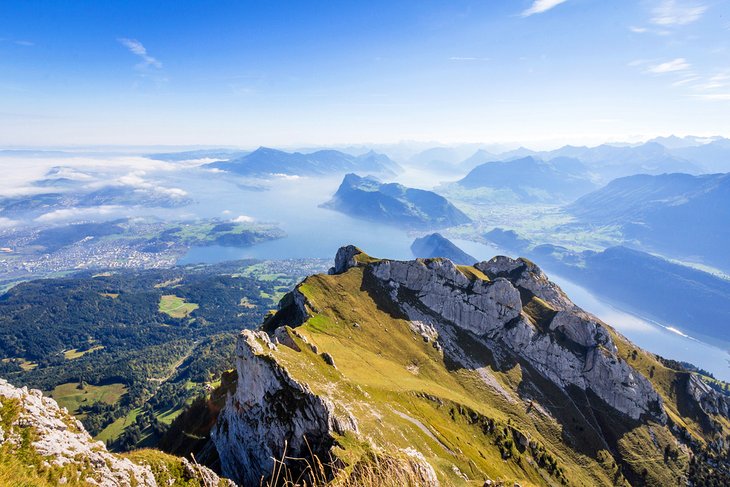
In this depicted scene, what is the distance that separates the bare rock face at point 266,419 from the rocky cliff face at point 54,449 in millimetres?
21656

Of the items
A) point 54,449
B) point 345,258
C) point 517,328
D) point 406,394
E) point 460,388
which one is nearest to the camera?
point 54,449

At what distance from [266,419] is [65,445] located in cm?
3199

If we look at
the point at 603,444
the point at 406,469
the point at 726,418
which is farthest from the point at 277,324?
the point at 726,418

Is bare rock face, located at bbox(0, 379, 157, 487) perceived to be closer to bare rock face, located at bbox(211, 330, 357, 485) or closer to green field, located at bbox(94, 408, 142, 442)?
bare rock face, located at bbox(211, 330, 357, 485)

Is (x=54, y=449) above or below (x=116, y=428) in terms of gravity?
above

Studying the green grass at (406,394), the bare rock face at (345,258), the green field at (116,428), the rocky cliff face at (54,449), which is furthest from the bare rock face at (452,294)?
the green field at (116,428)

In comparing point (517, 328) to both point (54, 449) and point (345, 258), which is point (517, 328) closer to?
point (345, 258)

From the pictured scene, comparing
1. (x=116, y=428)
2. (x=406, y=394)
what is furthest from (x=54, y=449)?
(x=116, y=428)

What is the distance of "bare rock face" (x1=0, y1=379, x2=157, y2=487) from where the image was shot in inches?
1021

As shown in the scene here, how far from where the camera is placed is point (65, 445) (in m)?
27.3

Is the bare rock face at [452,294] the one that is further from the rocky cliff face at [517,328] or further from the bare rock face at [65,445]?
the bare rock face at [65,445]

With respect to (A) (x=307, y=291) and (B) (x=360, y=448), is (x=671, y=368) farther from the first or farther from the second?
(B) (x=360, y=448)

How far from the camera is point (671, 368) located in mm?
Result: 138250

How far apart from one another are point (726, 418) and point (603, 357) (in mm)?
54541
